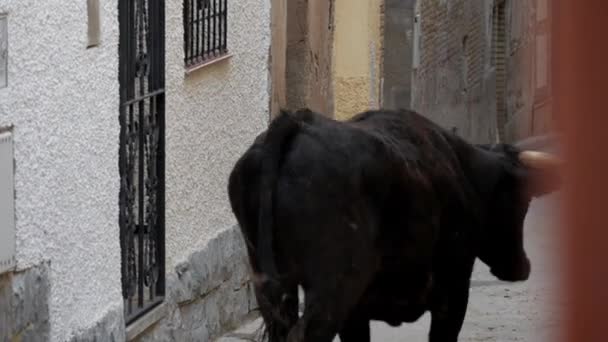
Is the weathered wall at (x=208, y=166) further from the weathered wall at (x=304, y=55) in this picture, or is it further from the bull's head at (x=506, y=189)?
the bull's head at (x=506, y=189)

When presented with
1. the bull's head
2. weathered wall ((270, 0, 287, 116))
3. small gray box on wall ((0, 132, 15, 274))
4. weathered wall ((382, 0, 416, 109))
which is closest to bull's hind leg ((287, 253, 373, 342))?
small gray box on wall ((0, 132, 15, 274))

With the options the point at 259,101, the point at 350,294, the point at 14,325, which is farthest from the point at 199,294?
the point at 14,325

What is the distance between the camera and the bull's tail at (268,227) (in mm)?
5637

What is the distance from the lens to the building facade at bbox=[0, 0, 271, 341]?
5453 mm

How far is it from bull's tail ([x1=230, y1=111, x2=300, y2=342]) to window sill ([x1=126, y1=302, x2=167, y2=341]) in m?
1.28

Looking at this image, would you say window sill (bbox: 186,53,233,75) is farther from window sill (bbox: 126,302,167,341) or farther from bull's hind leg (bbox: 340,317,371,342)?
bull's hind leg (bbox: 340,317,371,342)

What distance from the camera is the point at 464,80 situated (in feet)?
64.2

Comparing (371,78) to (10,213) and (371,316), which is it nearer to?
(371,316)

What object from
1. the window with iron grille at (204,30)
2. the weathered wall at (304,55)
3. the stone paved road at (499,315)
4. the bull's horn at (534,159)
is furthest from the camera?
the weathered wall at (304,55)

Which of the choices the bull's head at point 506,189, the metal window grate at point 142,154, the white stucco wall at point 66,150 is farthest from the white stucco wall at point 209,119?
the bull's head at point 506,189

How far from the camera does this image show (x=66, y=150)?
598cm

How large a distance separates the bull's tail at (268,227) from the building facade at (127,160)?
2.51ft

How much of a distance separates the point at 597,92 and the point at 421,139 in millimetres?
5622

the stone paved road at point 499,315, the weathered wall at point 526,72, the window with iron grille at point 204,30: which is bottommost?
the weathered wall at point 526,72
